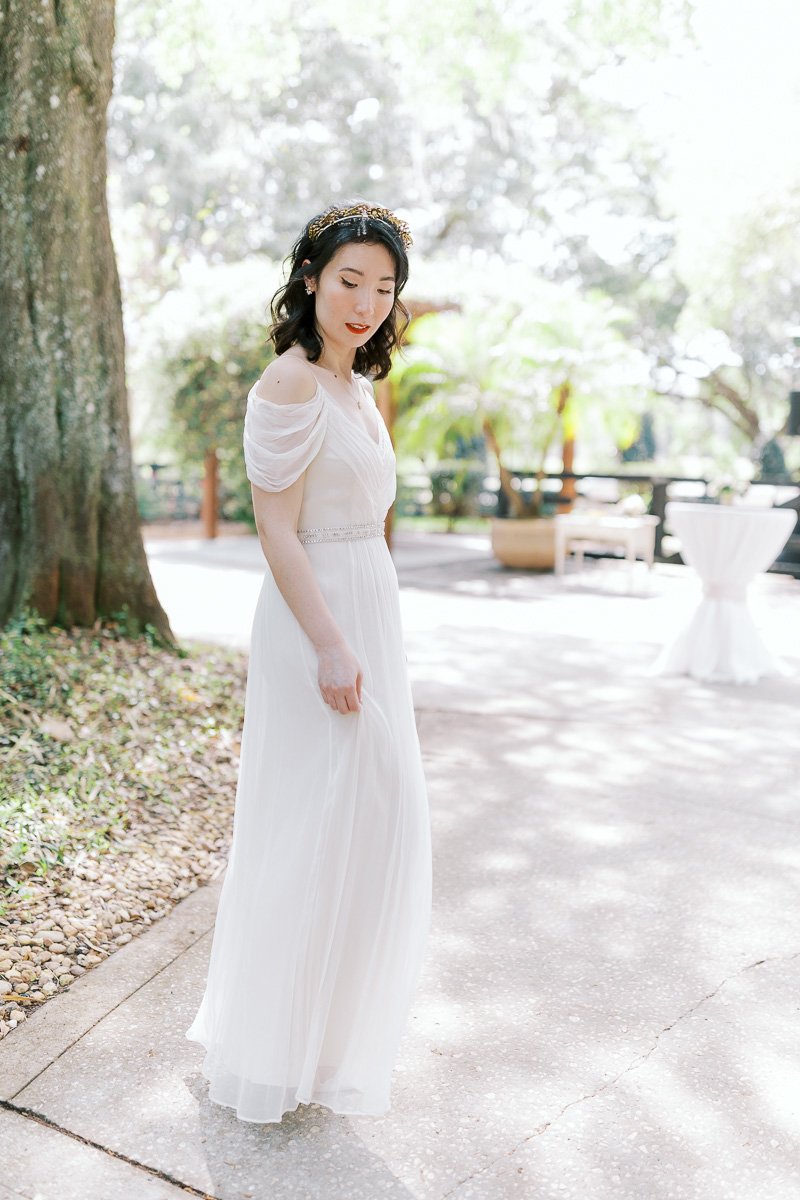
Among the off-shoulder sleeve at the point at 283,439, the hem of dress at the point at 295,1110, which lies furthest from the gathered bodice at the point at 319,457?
the hem of dress at the point at 295,1110

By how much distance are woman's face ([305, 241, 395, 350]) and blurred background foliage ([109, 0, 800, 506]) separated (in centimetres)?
454

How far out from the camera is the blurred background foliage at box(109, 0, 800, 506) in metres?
11.3

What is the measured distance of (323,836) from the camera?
7.38 ft

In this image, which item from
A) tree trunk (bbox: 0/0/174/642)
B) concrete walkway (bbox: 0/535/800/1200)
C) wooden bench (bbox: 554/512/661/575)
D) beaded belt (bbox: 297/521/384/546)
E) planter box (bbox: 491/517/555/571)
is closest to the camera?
concrete walkway (bbox: 0/535/800/1200)

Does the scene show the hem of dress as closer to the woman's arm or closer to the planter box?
the woman's arm

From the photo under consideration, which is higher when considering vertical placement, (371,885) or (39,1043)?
(371,885)

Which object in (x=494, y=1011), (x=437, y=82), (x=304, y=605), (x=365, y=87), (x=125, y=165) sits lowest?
(x=494, y=1011)

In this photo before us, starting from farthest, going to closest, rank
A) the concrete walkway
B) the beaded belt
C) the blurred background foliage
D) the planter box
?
the planter box → the blurred background foliage → the beaded belt → the concrete walkway

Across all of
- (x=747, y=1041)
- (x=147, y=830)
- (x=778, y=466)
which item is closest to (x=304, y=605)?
(x=747, y=1041)

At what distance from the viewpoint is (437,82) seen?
11.9m

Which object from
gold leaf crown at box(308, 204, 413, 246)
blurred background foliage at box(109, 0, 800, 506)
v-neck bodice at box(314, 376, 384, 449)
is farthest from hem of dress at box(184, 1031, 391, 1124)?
blurred background foliage at box(109, 0, 800, 506)

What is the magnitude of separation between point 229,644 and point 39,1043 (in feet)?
16.0

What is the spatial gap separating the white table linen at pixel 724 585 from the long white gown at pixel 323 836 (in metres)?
4.89

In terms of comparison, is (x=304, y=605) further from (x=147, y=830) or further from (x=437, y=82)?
(x=437, y=82)
